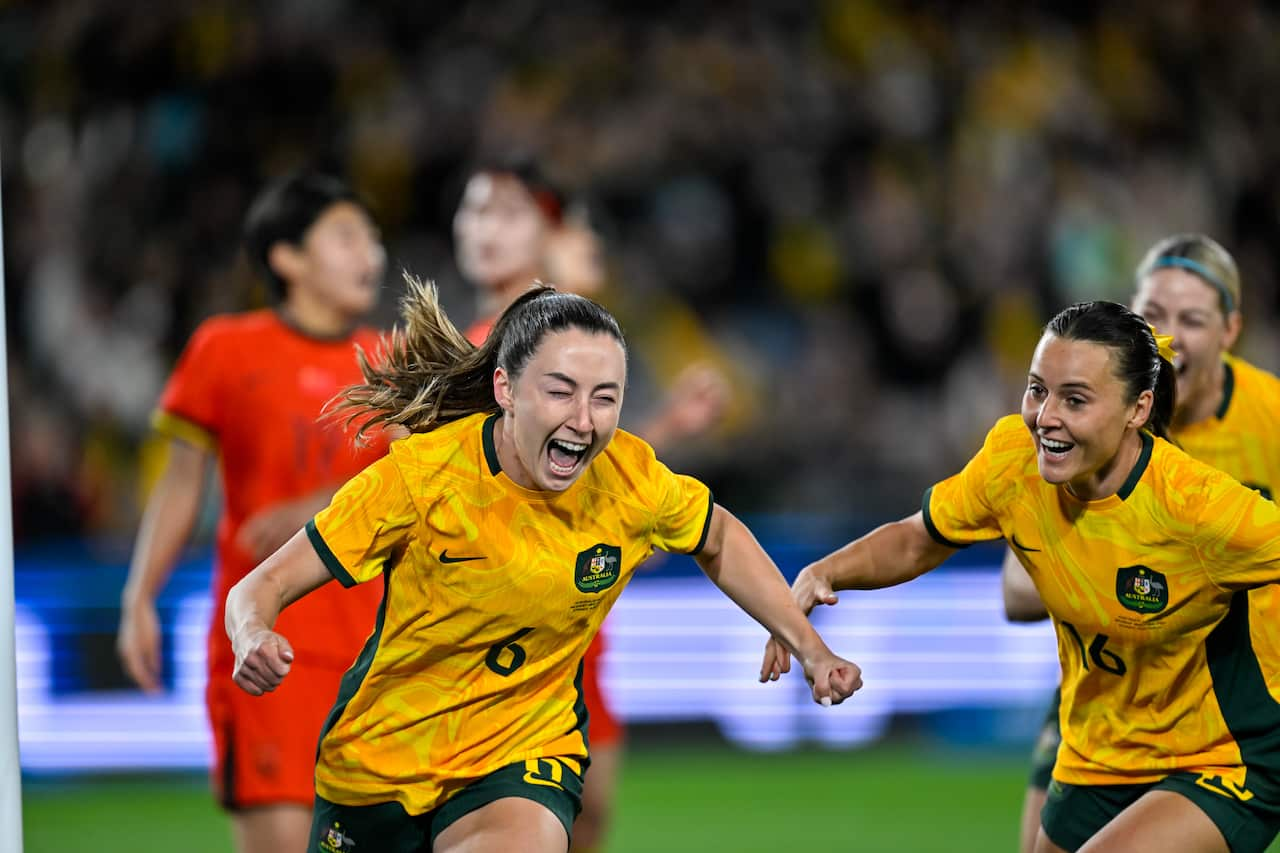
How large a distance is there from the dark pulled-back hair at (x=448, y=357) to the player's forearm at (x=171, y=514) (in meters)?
1.15

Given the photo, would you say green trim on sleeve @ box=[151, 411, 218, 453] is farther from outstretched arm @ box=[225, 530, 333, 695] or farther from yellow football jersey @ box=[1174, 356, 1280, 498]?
yellow football jersey @ box=[1174, 356, 1280, 498]

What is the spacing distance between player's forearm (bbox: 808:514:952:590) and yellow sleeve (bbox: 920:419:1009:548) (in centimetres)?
6

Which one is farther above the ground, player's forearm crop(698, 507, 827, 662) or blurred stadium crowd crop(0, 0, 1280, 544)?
blurred stadium crowd crop(0, 0, 1280, 544)

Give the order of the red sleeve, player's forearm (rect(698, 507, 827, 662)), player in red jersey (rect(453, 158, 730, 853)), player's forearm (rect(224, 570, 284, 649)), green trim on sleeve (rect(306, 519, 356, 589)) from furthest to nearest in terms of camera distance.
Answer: player in red jersey (rect(453, 158, 730, 853)) < the red sleeve < player's forearm (rect(698, 507, 827, 662)) < green trim on sleeve (rect(306, 519, 356, 589)) < player's forearm (rect(224, 570, 284, 649))

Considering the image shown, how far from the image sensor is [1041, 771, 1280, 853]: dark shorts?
4.20 metres

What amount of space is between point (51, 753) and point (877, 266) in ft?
20.3

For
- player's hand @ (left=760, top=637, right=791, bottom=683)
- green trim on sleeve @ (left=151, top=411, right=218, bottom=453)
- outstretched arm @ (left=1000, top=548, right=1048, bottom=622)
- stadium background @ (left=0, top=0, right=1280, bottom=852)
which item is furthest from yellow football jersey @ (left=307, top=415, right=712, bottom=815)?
stadium background @ (left=0, top=0, right=1280, bottom=852)

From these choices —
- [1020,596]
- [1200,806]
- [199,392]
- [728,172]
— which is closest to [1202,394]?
[1020,596]

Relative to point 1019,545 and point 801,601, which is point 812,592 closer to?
point 801,601

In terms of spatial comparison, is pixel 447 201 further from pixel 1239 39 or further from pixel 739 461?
pixel 1239 39

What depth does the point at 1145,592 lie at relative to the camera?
13.5ft

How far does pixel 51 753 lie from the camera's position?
28.5 ft

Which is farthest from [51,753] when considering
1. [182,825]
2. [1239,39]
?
[1239,39]

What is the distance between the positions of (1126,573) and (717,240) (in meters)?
8.11
